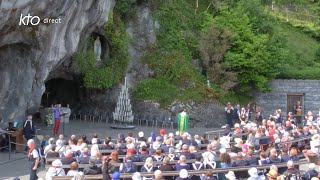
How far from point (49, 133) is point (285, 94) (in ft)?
54.3

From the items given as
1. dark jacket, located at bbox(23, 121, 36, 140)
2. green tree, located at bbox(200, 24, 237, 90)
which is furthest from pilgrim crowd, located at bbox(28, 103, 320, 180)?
green tree, located at bbox(200, 24, 237, 90)

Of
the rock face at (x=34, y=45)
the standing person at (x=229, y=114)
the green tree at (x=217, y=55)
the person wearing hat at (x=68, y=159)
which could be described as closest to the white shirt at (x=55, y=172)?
the person wearing hat at (x=68, y=159)

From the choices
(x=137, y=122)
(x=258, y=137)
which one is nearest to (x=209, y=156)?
(x=258, y=137)

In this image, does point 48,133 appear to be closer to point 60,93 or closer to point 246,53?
point 60,93

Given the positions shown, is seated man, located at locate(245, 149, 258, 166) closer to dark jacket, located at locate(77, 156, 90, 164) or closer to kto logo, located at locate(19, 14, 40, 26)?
dark jacket, located at locate(77, 156, 90, 164)

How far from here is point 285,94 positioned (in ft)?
117

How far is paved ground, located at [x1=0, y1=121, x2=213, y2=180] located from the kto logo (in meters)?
4.96

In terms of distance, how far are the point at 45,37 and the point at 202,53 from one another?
510 inches

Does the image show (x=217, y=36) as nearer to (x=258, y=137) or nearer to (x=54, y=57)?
(x=54, y=57)

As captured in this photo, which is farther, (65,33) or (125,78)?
(125,78)

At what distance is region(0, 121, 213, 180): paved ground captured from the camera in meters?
17.4

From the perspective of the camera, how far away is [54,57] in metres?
25.1

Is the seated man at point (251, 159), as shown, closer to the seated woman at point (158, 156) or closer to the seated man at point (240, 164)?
the seated man at point (240, 164)

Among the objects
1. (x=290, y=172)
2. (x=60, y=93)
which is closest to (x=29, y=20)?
(x=290, y=172)
